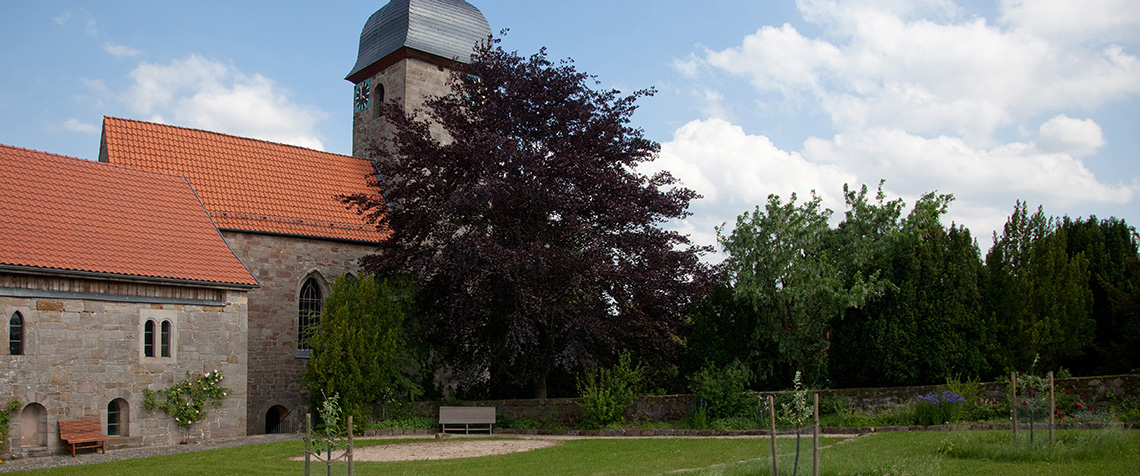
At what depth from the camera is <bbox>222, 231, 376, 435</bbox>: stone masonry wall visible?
2322 centimetres

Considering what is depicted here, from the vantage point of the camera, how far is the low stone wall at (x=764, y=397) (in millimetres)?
13672

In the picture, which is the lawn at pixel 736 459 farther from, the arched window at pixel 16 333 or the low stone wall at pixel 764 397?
the arched window at pixel 16 333

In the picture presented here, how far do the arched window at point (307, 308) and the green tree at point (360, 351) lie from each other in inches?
118

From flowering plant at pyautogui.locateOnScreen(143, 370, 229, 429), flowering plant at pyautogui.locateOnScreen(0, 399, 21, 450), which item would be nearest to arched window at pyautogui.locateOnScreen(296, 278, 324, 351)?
flowering plant at pyautogui.locateOnScreen(143, 370, 229, 429)

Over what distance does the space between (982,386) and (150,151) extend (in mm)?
20717

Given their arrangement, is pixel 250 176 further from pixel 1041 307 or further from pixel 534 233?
pixel 1041 307

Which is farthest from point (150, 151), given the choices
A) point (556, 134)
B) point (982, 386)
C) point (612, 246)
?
point (982, 386)

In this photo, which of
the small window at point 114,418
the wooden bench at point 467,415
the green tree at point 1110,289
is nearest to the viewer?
the green tree at point 1110,289

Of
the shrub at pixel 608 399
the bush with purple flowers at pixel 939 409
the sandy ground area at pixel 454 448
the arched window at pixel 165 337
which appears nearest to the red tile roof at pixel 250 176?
the arched window at pixel 165 337

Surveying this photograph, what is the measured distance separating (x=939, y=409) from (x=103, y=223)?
54.2 feet

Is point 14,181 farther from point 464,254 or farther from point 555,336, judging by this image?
point 555,336

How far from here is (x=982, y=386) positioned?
1463 centimetres

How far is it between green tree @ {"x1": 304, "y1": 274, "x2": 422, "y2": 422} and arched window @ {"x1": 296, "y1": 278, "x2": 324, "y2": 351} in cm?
300

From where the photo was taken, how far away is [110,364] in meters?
17.3
